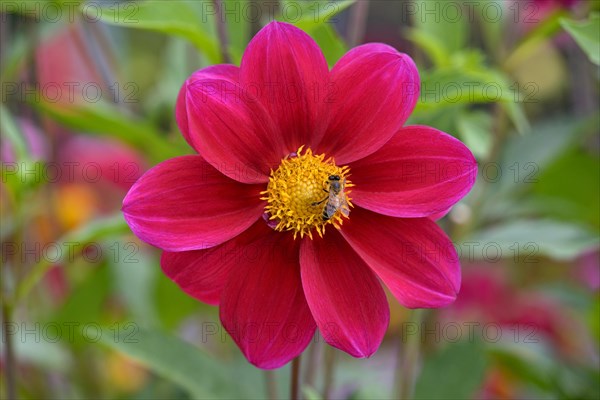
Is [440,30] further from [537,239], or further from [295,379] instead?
[295,379]

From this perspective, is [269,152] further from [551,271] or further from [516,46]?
[551,271]

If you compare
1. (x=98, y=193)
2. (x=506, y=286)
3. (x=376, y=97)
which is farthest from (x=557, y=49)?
(x=376, y=97)

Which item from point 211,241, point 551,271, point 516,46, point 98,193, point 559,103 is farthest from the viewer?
point 559,103

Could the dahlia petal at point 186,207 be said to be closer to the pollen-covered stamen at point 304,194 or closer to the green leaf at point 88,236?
the pollen-covered stamen at point 304,194

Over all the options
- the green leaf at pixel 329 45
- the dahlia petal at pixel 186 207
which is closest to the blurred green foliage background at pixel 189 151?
the green leaf at pixel 329 45

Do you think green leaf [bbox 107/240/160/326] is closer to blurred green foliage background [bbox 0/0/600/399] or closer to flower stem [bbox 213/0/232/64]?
blurred green foliage background [bbox 0/0/600/399]

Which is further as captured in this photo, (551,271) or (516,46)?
(551,271)

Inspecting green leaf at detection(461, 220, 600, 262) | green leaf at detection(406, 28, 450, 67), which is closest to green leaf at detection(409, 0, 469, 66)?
green leaf at detection(406, 28, 450, 67)
